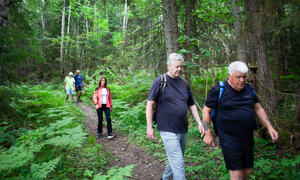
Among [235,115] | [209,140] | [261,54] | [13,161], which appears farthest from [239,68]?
[13,161]

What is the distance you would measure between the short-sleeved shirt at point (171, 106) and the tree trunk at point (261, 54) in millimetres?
2436

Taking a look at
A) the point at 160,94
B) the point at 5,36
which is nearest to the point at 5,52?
the point at 5,36

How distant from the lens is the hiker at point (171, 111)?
2779 mm

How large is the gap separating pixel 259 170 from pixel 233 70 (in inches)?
94.5

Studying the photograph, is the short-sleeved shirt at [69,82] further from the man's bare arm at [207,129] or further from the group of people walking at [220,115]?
the man's bare arm at [207,129]

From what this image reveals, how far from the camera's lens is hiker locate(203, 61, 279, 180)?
2428 millimetres

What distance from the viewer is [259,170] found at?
3551 mm

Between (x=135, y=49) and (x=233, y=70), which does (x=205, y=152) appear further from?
(x=135, y=49)

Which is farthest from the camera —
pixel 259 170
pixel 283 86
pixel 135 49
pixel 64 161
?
pixel 135 49

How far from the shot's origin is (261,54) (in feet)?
14.2

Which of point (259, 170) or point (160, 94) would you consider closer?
point (160, 94)

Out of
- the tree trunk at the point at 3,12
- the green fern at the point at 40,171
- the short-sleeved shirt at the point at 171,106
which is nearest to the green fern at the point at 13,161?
the green fern at the point at 40,171

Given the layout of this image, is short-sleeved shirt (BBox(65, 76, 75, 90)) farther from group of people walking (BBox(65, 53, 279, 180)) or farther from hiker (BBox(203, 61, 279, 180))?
hiker (BBox(203, 61, 279, 180))

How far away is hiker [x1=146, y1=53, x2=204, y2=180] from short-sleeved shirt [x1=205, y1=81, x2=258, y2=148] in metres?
0.41
